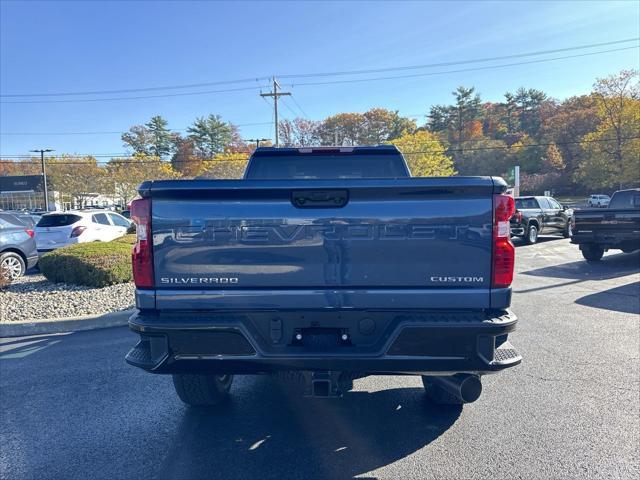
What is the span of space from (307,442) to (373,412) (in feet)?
2.45

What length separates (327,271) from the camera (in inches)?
103

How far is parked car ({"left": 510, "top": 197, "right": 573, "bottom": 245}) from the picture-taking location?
16.9 meters

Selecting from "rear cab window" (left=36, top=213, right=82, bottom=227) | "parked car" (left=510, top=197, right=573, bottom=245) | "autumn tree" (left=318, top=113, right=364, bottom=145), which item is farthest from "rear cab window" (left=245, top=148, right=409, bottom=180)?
"autumn tree" (left=318, top=113, right=364, bottom=145)

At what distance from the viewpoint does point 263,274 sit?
2.62 meters

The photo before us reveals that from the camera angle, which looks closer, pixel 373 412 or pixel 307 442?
pixel 307 442

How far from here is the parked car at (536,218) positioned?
16.9m

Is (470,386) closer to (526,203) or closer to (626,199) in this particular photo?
(626,199)

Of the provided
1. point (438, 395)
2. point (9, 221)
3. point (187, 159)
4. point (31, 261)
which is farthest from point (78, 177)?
point (438, 395)

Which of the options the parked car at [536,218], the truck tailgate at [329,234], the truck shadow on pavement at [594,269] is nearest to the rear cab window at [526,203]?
the parked car at [536,218]

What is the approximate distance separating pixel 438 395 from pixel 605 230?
33.5 ft

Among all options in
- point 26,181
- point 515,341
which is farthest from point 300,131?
point 515,341

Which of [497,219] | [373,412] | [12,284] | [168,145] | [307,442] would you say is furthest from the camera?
[168,145]

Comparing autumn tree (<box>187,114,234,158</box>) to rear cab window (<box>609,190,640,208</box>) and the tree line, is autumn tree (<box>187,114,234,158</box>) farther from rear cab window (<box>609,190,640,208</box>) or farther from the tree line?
rear cab window (<box>609,190,640,208</box>)

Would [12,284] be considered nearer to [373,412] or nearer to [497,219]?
[373,412]
